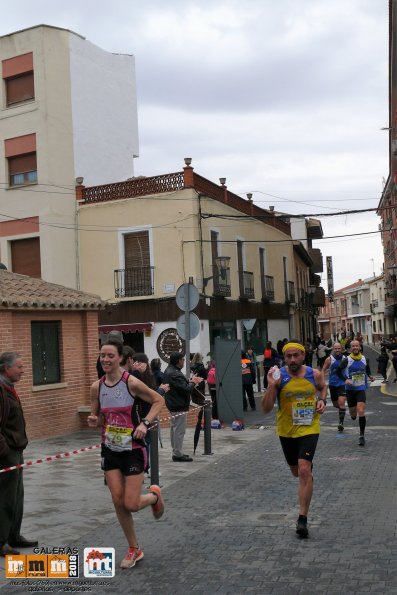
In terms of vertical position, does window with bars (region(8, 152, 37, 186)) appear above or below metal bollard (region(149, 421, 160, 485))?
above

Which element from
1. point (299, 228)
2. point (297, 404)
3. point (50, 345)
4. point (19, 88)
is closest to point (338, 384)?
point (50, 345)

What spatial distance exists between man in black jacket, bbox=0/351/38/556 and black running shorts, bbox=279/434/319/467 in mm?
2344

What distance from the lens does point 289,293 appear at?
120 feet

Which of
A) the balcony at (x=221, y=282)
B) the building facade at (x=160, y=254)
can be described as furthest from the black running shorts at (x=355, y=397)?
the balcony at (x=221, y=282)

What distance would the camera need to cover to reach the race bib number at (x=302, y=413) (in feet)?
20.5

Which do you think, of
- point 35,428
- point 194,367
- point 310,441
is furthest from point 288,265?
point 310,441

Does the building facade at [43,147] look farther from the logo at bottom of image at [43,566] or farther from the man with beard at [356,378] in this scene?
the logo at bottom of image at [43,566]

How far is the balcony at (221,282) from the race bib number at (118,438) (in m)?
20.4

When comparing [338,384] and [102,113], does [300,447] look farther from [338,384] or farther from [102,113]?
[102,113]

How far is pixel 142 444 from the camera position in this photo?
5484mm

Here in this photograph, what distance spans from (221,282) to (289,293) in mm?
10812

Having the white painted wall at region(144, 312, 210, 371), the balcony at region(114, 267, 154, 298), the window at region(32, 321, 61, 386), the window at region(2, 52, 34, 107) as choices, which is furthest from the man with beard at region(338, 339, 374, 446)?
the window at region(2, 52, 34, 107)

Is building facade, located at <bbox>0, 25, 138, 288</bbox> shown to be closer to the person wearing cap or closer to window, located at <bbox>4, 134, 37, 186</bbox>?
window, located at <bbox>4, 134, 37, 186</bbox>

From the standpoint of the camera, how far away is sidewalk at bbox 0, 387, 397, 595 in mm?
5031
